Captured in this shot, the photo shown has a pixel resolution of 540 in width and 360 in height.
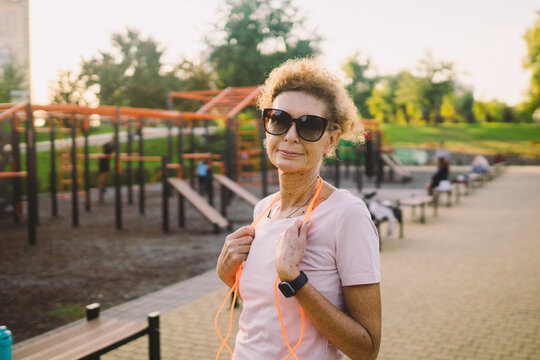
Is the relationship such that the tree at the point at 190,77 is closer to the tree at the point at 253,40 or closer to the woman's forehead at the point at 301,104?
the tree at the point at 253,40

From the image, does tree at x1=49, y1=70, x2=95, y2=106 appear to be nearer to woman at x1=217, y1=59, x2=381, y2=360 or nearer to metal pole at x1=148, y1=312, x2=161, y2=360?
metal pole at x1=148, y1=312, x2=161, y2=360

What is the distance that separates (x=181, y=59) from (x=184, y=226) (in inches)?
1074

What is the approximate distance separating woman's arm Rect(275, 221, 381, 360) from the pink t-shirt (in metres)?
0.06

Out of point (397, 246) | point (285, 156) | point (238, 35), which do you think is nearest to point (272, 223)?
point (285, 156)

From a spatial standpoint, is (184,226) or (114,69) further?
(114,69)

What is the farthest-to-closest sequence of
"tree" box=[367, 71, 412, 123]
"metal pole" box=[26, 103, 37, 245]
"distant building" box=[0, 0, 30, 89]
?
"tree" box=[367, 71, 412, 123], "distant building" box=[0, 0, 30, 89], "metal pole" box=[26, 103, 37, 245]

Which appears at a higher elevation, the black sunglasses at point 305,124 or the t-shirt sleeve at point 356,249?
the black sunglasses at point 305,124

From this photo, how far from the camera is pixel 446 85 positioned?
60.8m

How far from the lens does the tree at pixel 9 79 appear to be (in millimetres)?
21344

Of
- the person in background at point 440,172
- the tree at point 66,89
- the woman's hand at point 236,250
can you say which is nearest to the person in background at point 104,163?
the person in background at point 440,172

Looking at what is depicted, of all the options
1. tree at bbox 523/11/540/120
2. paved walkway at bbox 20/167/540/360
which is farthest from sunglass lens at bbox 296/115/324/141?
tree at bbox 523/11/540/120

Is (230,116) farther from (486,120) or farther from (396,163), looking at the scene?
(486,120)

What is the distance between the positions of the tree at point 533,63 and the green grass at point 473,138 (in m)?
3.57

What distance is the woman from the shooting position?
1.50m
